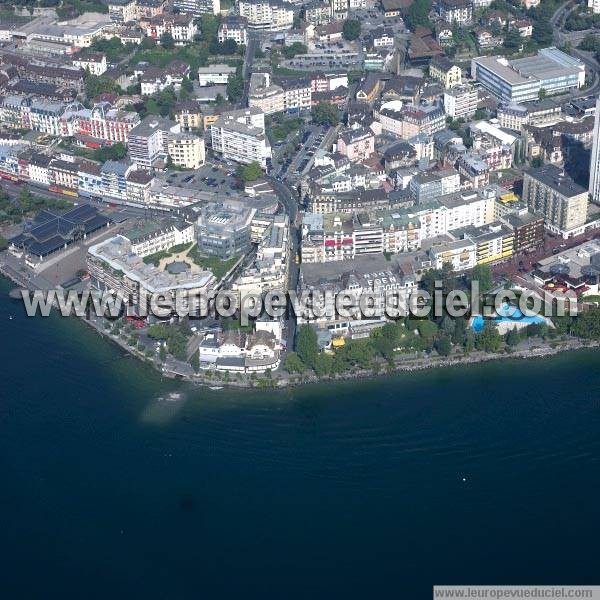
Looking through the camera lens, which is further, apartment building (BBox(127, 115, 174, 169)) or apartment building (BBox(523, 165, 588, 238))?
apartment building (BBox(127, 115, 174, 169))

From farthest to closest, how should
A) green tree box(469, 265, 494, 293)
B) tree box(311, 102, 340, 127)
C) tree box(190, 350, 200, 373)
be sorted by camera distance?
tree box(311, 102, 340, 127) < green tree box(469, 265, 494, 293) < tree box(190, 350, 200, 373)

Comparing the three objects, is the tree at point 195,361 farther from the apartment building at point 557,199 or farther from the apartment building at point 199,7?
the apartment building at point 199,7

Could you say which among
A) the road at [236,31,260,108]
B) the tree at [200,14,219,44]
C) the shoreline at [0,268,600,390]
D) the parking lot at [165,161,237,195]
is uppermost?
the tree at [200,14,219,44]

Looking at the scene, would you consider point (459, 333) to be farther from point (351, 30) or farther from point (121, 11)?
point (121, 11)

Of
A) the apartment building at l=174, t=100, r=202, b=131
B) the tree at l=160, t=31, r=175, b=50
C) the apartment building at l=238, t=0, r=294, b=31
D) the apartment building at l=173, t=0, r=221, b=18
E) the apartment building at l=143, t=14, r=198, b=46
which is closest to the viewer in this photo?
the apartment building at l=174, t=100, r=202, b=131

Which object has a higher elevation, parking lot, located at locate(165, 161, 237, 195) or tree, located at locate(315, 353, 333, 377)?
parking lot, located at locate(165, 161, 237, 195)

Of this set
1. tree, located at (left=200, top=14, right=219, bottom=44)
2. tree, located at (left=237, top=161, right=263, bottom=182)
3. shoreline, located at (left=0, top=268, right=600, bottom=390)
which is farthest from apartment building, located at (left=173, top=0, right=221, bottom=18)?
shoreline, located at (left=0, top=268, right=600, bottom=390)

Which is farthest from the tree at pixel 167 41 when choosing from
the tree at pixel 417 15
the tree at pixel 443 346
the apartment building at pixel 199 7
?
the tree at pixel 443 346

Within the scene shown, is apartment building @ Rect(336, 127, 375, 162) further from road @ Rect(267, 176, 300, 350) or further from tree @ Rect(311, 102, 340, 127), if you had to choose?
road @ Rect(267, 176, 300, 350)
